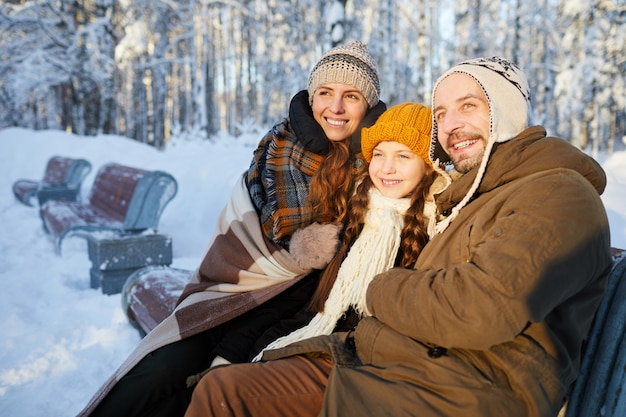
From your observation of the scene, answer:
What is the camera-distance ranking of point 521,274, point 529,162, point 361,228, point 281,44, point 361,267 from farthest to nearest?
1. point 281,44
2. point 361,228
3. point 361,267
4. point 529,162
5. point 521,274

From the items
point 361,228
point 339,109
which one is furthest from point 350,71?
point 361,228

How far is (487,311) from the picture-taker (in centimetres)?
121

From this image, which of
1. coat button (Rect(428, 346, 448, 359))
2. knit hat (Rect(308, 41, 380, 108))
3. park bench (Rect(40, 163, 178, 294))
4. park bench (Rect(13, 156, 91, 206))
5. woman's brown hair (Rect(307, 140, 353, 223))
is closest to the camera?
coat button (Rect(428, 346, 448, 359))

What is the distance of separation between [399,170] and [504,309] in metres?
1.05

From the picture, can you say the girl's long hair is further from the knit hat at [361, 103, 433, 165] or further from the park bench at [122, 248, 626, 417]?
the park bench at [122, 248, 626, 417]

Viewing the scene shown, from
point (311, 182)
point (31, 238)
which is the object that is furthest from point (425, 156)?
point (31, 238)

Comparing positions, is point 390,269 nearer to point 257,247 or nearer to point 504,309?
point 504,309

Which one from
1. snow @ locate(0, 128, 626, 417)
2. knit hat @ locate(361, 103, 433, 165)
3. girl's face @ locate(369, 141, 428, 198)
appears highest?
knit hat @ locate(361, 103, 433, 165)

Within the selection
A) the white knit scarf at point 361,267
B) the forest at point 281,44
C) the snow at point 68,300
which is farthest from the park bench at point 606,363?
the forest at point 281,44

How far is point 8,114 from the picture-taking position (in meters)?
31.4

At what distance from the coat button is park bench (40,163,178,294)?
157 inches

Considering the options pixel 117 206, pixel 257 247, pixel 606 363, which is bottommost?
pixel 117 206

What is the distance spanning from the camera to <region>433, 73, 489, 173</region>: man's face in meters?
1.77

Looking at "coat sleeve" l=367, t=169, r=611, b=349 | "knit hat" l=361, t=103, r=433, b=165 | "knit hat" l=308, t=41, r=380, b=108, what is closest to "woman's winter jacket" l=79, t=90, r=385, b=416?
"knit hat" l=308, t=41, r=380, b=108
